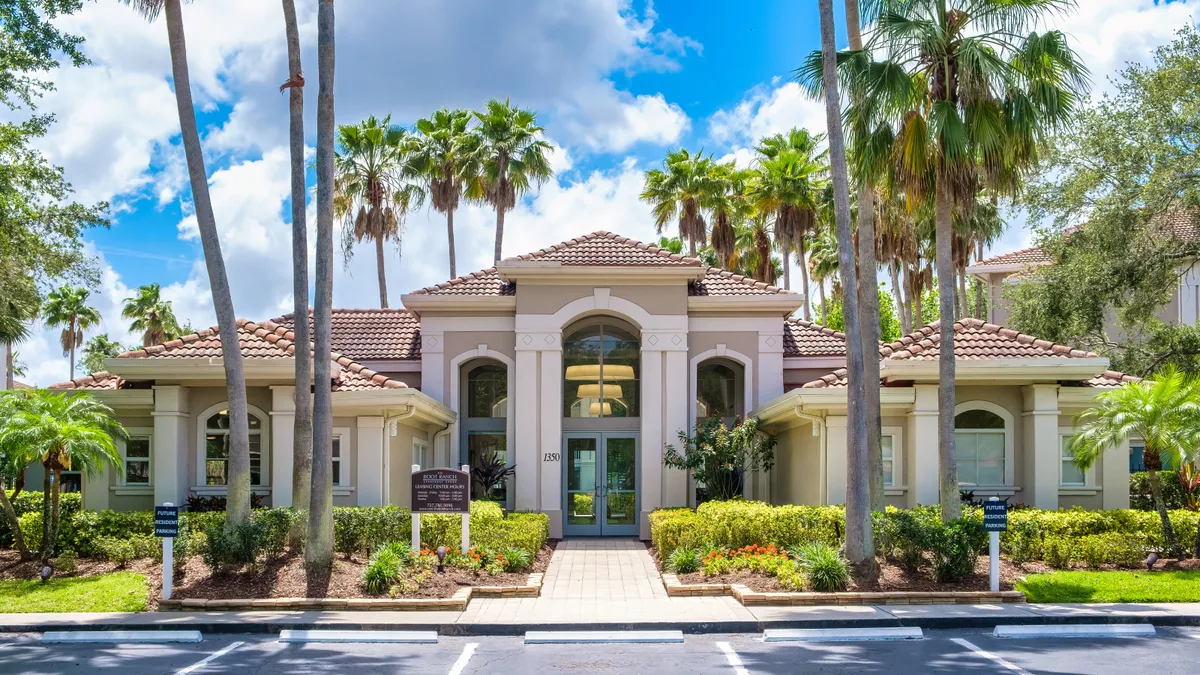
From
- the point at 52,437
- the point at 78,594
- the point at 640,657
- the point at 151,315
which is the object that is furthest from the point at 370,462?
the point at 151,315

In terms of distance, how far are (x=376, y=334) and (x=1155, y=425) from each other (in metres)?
16.9

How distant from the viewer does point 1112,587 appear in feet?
49.3

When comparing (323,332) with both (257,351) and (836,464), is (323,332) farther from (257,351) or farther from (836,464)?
(836,464)

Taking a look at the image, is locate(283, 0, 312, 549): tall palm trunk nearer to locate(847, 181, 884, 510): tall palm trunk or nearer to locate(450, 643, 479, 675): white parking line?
locate(450, 643, 479, 675): white parking line

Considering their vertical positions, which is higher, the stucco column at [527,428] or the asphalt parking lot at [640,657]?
the stucco column at [527,428]

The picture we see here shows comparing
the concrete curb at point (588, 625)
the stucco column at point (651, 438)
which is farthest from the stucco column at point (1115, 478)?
the stucco column at point (651, 438)

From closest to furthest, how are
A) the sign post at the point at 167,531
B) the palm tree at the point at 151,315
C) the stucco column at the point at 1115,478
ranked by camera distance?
1. the sign post at the point at 167,531
2. the stucco column at the point at 1115,478
3. the palm tree at the point at 151,315

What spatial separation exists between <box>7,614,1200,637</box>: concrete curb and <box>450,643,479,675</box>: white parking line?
75 centimetres

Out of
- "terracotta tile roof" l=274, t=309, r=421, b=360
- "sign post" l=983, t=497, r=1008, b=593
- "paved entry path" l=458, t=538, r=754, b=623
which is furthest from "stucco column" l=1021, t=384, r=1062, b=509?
"terracotta tile roof" l=274, t=309, r=421, b=360

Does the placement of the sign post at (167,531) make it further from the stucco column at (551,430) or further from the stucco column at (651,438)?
the stucco column at (651,438)

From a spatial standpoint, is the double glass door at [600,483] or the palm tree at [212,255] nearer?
the palm tree at [212,255]

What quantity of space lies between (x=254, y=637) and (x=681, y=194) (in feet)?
98.7

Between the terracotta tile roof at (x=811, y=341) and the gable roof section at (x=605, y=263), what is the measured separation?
1451mm

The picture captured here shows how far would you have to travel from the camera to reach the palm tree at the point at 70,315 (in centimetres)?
6231
